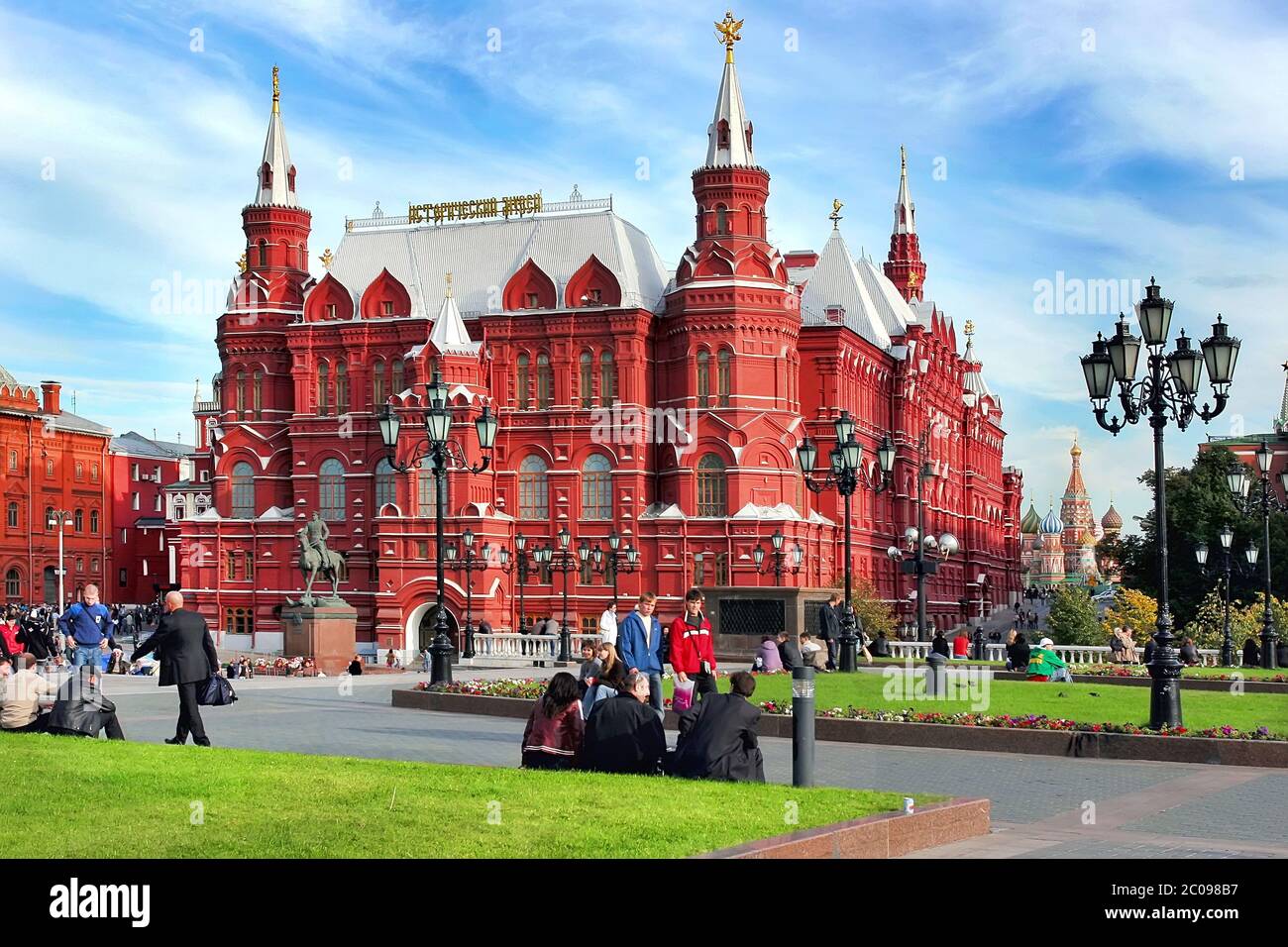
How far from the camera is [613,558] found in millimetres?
64812

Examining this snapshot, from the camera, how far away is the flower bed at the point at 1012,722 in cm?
1891

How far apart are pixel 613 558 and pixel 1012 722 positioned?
44715mm

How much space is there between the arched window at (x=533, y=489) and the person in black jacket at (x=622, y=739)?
55606 millimetres

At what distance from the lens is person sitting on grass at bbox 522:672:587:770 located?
14.4 m

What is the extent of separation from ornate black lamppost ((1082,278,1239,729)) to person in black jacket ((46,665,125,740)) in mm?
12971

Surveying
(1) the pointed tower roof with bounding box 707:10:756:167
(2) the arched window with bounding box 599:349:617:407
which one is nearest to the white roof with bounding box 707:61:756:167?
(1) the pointed tower roof with bounding box 707:10:756:167

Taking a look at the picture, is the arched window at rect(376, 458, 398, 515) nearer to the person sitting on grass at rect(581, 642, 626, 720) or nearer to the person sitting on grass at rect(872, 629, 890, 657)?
the person sitting on grass at rect(872, 629, 890, 657)

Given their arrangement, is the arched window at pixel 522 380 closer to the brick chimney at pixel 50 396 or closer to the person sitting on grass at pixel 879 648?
the person sitting on grass at pixel 879 648

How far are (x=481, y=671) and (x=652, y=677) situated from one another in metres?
23.4

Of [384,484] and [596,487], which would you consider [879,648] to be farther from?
[384,484]

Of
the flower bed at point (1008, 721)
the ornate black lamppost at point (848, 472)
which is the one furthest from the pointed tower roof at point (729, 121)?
the flower bed at point (1008, 721)

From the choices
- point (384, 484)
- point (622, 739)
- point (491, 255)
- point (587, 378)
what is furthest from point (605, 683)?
point (491, 255)

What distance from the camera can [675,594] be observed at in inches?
2579
